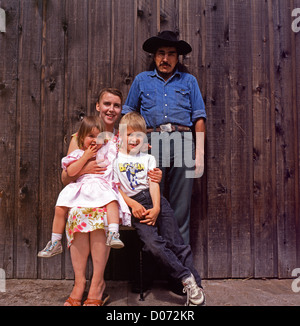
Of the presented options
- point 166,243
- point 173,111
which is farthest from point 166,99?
point 166,243

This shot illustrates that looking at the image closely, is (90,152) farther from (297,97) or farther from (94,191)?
(297,97)

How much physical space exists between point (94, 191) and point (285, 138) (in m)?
1.97

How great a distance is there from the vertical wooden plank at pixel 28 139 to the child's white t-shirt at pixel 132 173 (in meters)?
1.01

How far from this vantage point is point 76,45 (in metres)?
3.19

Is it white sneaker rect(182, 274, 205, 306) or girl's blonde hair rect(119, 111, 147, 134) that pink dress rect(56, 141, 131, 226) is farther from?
white sneaker rect(182, 274, 205, 306)

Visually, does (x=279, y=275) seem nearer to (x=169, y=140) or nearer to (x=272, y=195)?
(x=272, y=195)

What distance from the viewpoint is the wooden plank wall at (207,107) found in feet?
10.3

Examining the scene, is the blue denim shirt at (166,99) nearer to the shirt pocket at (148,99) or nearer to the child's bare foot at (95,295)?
the shirt pocket at (148,99)

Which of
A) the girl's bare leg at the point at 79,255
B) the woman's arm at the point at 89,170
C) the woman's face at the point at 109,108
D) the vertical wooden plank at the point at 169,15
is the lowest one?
the girl's bare leg at the point at 79,255

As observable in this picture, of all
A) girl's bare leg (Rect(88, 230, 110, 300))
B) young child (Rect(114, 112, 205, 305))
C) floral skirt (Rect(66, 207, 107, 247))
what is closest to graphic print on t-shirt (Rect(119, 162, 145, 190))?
young child (Rect(114, 112, 205, 305))

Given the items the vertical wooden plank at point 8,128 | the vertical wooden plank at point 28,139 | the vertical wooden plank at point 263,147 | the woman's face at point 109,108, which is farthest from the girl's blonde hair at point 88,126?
the vertical wooden plank at point 263,147

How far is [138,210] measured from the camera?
2.47 metres

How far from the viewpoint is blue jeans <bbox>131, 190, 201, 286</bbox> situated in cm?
238

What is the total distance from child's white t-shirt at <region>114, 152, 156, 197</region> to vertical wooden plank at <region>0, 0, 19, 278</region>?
1211mm
